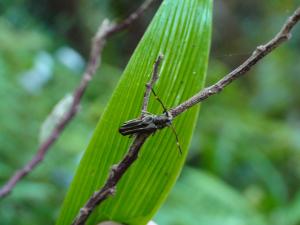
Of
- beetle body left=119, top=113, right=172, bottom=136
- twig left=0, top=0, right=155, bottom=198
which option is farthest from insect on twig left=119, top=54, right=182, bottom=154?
twig left=0, top=0, right=155, bottom=198

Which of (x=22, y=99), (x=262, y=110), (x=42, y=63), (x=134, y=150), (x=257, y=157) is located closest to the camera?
(x=134, y=150)

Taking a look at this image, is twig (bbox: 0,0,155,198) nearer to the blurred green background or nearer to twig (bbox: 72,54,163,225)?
the blurred green background

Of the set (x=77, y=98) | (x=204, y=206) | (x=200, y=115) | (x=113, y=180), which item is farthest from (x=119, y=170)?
(x=200, y=115)

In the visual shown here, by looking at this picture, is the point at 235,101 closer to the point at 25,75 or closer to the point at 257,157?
the point at 257,157

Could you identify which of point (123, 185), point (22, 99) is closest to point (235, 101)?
point (22, 99)

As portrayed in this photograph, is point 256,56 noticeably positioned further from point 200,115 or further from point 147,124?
point 200,115

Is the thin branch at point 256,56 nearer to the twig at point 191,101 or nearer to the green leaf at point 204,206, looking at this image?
the twig at point 191,101

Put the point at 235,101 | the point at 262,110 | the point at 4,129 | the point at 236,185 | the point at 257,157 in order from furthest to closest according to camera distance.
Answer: the point at 262,110 → the point at 235,101 → the point at 236,185 → the point at 257,157 → the point at 4,129
